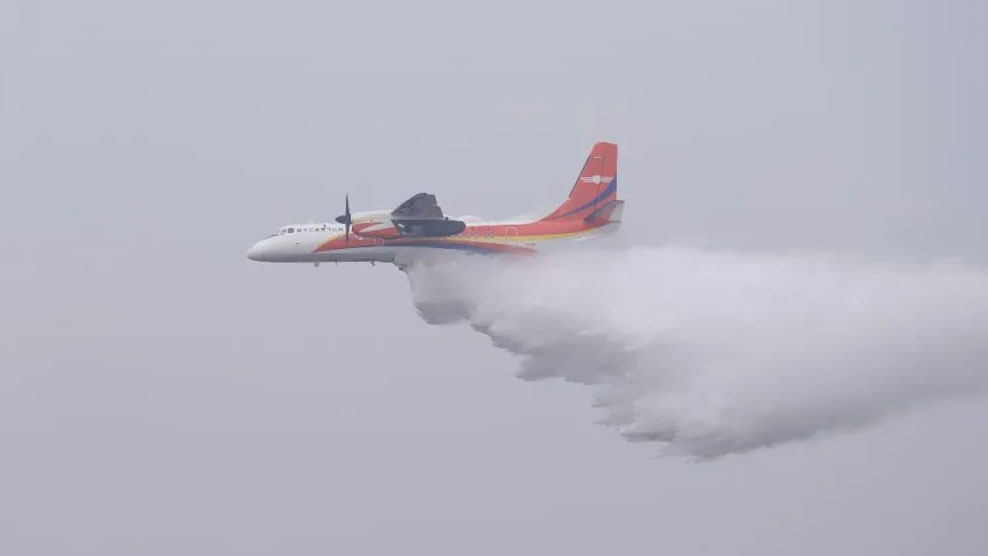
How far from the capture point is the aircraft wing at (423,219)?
161ft

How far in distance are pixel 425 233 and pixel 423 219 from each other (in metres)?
0.55

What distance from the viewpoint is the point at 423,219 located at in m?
49.6

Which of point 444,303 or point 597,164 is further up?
point 597,164


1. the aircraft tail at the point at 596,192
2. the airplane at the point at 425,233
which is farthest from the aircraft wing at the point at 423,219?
the aircraft tail at the point at 596,192

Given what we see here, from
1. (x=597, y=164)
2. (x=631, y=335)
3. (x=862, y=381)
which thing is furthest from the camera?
(x=597, y=164)

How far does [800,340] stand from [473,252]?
31.4 ft

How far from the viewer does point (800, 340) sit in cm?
4644

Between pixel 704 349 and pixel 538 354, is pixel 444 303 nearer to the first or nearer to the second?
pixel 538 354

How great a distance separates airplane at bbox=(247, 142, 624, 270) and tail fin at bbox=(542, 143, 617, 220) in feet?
0.09

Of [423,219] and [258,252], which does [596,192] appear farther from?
[258,252]

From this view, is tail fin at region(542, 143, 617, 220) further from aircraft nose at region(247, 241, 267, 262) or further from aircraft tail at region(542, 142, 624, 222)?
aircraft nose at region(247, 241, 267, 262)

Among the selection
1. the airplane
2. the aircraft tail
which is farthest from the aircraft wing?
the aircraft tail

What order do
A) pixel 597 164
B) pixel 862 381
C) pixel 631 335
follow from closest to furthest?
pixel 862 381
pixel 631 335
pixel 597 164

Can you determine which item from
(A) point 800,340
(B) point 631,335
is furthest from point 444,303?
(A) point 800,340
